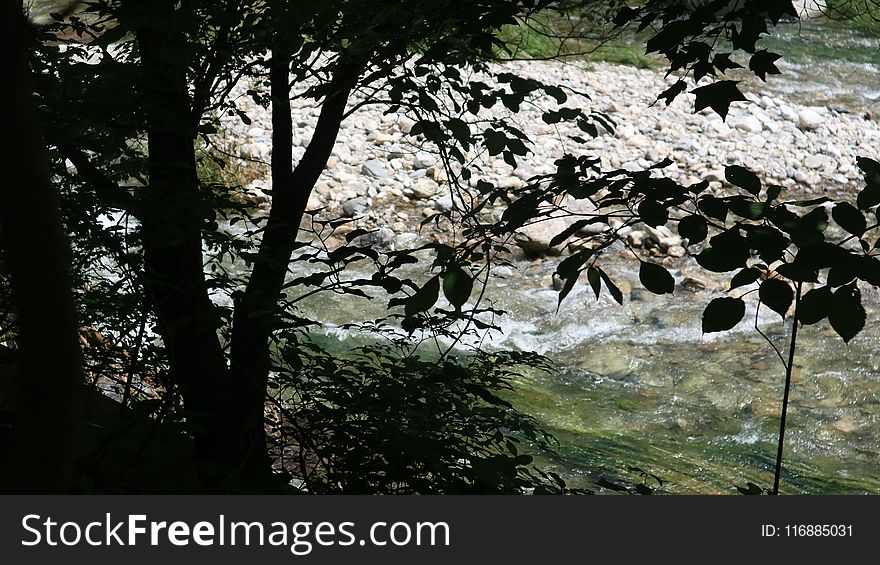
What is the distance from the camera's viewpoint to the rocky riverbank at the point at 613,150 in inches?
303

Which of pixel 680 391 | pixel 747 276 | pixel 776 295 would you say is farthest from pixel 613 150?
pixel 776 295

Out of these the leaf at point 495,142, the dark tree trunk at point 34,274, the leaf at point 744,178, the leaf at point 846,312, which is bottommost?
the dark tree trunk at point 34,274

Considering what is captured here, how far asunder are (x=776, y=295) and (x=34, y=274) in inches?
38.6

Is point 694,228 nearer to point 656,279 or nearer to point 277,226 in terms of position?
point 656,279

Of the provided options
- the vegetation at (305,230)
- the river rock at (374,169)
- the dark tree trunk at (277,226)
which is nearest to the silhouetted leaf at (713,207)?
the vegetation at (305,230)

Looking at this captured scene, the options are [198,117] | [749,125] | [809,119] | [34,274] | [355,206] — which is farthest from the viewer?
[809,119]

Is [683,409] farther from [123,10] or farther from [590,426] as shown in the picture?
[123,10]

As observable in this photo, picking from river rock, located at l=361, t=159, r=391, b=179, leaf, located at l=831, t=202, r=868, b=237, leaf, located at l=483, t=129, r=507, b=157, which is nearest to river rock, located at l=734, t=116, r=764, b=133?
river rock, located at l=361, t=159, r=391, b=179

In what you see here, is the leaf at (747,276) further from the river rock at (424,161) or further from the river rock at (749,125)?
the river rock at (749,125)

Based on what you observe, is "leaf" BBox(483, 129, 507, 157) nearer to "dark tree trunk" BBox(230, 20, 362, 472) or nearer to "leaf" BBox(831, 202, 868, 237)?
"dark tree trunk" BBox(230, 20, 362, 472)

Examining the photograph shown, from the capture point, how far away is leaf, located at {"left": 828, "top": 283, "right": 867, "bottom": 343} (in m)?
1.13

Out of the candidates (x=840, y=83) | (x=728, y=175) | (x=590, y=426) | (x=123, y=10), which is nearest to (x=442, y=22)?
(x=123, y=10)

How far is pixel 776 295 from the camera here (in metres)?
1.23

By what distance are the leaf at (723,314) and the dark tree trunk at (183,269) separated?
0.99 metres
